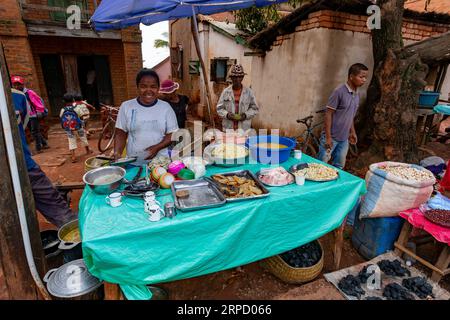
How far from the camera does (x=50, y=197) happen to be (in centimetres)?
301

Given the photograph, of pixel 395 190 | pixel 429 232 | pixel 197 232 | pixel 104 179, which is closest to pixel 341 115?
pixel 395 190

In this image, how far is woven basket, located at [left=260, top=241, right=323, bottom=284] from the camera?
8.61ft

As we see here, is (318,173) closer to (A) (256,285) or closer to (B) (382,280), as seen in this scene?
(B) (382,280)

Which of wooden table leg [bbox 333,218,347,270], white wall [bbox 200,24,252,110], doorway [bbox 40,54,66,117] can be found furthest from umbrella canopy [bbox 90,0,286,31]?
doorway [bbox 40,54,66,117]

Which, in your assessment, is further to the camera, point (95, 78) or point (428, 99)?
point (95, 78)

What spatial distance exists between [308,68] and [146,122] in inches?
171

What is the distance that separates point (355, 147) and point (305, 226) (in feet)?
14.0

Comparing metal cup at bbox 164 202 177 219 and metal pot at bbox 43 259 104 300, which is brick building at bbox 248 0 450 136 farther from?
metal pot at bbox 43 259 104 300

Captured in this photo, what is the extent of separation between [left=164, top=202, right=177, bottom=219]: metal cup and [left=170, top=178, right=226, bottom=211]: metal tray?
0.04 meters

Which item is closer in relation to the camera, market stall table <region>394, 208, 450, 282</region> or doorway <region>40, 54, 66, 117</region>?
market stall table <region>394, 208, 450, 282</region>

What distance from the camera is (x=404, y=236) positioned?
285cm

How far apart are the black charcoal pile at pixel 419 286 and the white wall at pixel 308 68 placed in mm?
4033

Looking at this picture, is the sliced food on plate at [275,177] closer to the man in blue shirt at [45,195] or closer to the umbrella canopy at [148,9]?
the umbrella canopy at [148,9]
